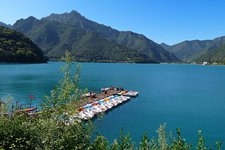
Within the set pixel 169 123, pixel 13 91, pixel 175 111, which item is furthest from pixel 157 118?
pixel 13 91

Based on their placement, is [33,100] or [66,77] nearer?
[66,77]

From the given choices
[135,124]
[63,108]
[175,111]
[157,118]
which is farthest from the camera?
[175,111]

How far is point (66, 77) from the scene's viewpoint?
1802 centimetres

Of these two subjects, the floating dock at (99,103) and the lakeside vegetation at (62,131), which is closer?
the lakeside vegetation at (62,131)

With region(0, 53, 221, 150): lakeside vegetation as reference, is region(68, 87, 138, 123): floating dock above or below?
below

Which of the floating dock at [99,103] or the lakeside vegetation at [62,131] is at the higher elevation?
the lakeside vegetation at [62,131]

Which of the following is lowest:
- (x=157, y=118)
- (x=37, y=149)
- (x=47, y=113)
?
(x=157, y=118)

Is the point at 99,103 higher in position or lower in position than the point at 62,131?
lower

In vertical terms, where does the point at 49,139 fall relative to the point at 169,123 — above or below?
above

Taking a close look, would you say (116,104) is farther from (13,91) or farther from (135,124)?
(13,91)

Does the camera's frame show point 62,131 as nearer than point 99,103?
Yes

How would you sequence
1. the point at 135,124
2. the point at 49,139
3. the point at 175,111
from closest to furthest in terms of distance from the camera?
the point at 49,139 → the point at 135,124 → the point at 175,111

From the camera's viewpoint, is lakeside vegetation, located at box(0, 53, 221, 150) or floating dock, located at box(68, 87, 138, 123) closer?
lakeside vegetation, located at box(0, 53, 221, 150)

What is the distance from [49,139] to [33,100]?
80.6 meters
